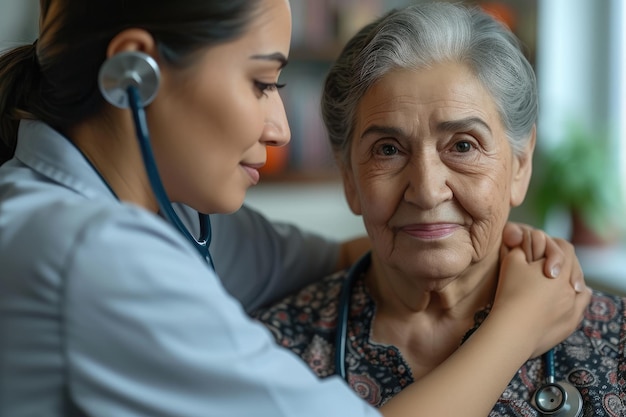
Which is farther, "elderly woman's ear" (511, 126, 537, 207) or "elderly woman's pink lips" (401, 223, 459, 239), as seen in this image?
"elderly woman's ear" (511, 126, 537, 207)

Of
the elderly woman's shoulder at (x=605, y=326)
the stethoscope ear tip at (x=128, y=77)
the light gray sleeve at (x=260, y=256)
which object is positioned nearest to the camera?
the stethoscope ear tip at (x=128, y=77)

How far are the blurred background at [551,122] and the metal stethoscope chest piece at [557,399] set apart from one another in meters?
1.79

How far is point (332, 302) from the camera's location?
172cm

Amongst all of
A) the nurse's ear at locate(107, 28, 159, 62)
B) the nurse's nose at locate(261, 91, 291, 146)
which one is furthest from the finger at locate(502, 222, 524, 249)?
the nurse's ear at locate(107, 28, 159, 62)

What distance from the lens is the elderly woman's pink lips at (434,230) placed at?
4.87ft

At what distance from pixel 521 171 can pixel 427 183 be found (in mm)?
276

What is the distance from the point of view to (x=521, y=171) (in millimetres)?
1622

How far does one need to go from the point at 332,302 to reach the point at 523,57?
63 centimetres

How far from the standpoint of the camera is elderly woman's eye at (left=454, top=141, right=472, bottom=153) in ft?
4.91

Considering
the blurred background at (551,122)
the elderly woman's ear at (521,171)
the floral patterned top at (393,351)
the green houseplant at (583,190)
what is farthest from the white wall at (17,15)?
the elderly woman's ear at (521,171)

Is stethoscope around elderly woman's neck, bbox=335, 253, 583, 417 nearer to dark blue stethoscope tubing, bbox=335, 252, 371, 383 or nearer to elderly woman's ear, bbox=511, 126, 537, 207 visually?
dark blue stethoscope tubing, bbox=335, 252, 371, 383

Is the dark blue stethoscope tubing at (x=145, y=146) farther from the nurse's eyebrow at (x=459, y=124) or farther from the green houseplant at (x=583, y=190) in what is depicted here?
the green houseplant at (x=583, y=190)

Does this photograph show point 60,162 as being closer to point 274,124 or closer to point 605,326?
point 274,124

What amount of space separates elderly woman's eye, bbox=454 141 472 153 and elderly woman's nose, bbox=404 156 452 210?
43 millimetres
